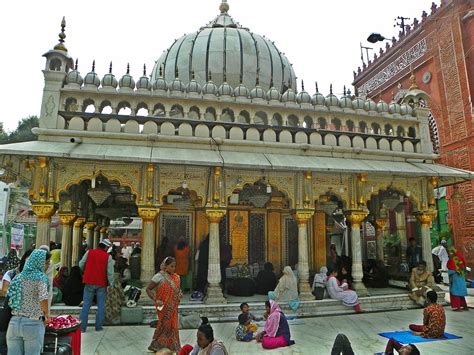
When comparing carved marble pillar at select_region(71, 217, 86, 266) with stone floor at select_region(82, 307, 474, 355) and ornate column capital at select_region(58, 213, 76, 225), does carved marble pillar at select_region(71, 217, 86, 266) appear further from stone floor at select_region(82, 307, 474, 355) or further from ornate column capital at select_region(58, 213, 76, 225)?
stone floor at select_region(82, 307, 474, 355)

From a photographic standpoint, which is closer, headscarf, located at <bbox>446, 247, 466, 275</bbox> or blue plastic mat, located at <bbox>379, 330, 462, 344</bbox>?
blue plastic mat, located at <bbox>379, 330, 462, 344</bbox>

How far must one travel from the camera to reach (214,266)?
8781 millimetres

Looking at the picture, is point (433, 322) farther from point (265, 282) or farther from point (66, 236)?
point (66, 236)

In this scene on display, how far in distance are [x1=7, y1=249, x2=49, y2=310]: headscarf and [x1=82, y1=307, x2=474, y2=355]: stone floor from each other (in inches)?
93.8

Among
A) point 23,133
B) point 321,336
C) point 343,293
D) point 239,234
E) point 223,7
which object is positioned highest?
point 23,133

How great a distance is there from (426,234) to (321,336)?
5.19m

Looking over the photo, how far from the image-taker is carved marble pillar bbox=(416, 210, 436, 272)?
10.3 m

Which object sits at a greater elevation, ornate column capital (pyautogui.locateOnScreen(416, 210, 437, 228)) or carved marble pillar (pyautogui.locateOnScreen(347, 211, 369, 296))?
ornate column capital (pyautogui.locateOnScreen(416, 210, 437, 228))

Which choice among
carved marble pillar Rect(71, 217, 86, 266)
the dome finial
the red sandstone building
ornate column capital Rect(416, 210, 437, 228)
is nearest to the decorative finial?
carved marble pillar Rect(71, 217, 86, 266)

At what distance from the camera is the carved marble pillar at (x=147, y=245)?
8.54 m

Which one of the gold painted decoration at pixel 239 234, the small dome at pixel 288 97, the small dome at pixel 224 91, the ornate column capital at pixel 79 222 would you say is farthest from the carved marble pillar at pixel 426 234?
the ornate column capital at pixel 79 222

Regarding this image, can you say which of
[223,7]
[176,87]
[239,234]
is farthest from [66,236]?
[223,7]

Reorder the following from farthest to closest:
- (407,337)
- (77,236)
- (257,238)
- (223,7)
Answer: (223,7)
(77,236)
(257,238)
(407,337)

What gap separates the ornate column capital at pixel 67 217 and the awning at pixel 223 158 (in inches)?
116
